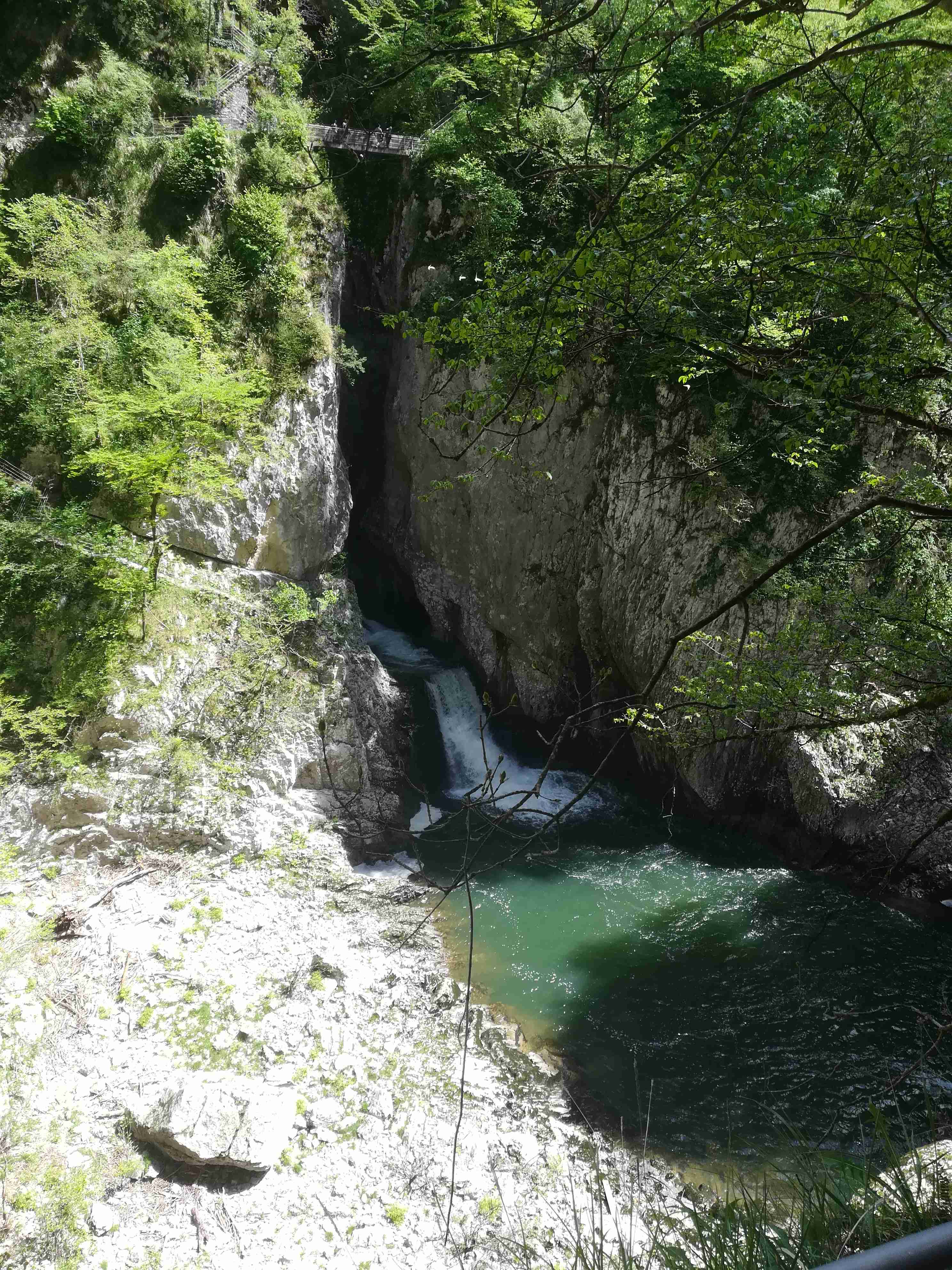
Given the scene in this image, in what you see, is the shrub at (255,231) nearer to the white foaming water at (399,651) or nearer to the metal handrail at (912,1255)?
the white foaming water at (399,651)

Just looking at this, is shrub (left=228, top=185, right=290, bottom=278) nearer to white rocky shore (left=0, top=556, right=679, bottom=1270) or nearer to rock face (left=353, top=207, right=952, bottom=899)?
rock face (left=353, top=207, right=952, bottom=899)

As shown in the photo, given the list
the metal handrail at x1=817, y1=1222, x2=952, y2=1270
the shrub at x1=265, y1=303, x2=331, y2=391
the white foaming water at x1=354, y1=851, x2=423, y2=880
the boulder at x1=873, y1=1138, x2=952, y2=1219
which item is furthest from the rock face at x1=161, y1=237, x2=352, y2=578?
the metal handrail at x1=817, y1=1222, x2=952, y2=1270

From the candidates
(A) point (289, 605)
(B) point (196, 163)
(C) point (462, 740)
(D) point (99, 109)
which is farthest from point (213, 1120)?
(D) point (99, 109)

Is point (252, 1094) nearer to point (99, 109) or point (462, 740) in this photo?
point (462, 740)

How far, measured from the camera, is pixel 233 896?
8.71 meters

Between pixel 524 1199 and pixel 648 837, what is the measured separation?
20.0 ft

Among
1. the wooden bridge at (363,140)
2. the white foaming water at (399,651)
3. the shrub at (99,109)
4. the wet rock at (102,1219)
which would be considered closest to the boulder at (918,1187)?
the wet rock at (102,1219)

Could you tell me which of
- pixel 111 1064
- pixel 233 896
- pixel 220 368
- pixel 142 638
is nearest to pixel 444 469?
pixel 220 368

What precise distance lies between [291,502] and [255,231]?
13.4 ft

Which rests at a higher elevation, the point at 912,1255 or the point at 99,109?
the point at 99,109

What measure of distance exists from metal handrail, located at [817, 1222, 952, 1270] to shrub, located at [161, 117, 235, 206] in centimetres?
1325

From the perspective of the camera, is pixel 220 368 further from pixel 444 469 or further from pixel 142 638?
pixel 444 469

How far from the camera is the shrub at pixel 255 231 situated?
11.2 meters

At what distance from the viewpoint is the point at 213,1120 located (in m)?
6.00
